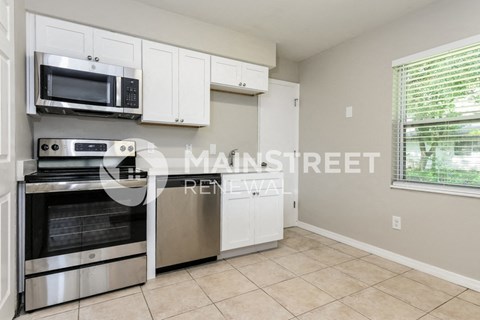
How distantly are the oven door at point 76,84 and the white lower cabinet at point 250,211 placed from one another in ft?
4.25

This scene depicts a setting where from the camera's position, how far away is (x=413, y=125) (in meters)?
2.58

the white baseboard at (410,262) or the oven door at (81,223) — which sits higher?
the oven door at (81,223)

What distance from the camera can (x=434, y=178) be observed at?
95.6 inches

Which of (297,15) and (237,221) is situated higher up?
(297,15)

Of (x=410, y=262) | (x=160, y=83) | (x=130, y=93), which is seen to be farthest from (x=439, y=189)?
(x=130, y=93)

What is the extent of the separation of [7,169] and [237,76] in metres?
2.24

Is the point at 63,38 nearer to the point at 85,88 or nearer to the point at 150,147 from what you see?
the point at 85,88

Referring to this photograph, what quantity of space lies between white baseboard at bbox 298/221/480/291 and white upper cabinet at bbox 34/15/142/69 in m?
A: 3.02

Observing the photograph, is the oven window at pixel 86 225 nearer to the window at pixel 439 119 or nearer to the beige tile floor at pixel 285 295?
the beige tile floor at pixel 285 295

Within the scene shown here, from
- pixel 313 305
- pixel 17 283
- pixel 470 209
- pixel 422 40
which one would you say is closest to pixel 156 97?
pixel 17 283

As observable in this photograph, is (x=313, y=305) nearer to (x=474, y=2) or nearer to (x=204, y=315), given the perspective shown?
(x=204, y=315)

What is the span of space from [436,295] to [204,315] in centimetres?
181

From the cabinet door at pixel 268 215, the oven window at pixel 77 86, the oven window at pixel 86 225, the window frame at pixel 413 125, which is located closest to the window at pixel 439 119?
the window frame at pixel 413 125

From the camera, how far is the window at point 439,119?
2.17 m
